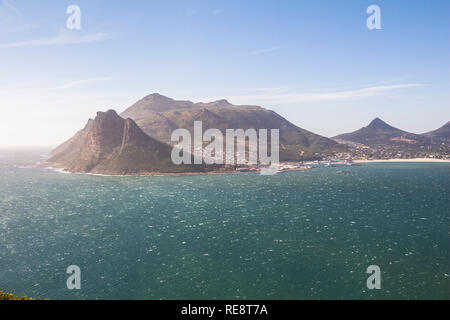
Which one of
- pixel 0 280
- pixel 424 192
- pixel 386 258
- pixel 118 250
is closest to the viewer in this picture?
pixel 0 280

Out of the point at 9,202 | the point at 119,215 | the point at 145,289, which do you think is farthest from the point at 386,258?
the point at 9,202

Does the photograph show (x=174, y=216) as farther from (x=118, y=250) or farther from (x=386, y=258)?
(x=386, y=258)

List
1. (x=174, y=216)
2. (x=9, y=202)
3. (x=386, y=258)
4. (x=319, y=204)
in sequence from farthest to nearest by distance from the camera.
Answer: (x=9, y=202)
(x=319, y=204)
(x=174, y=216)
(x=386, y=258)

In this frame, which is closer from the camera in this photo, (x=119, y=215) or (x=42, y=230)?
(x=42, y=230)
